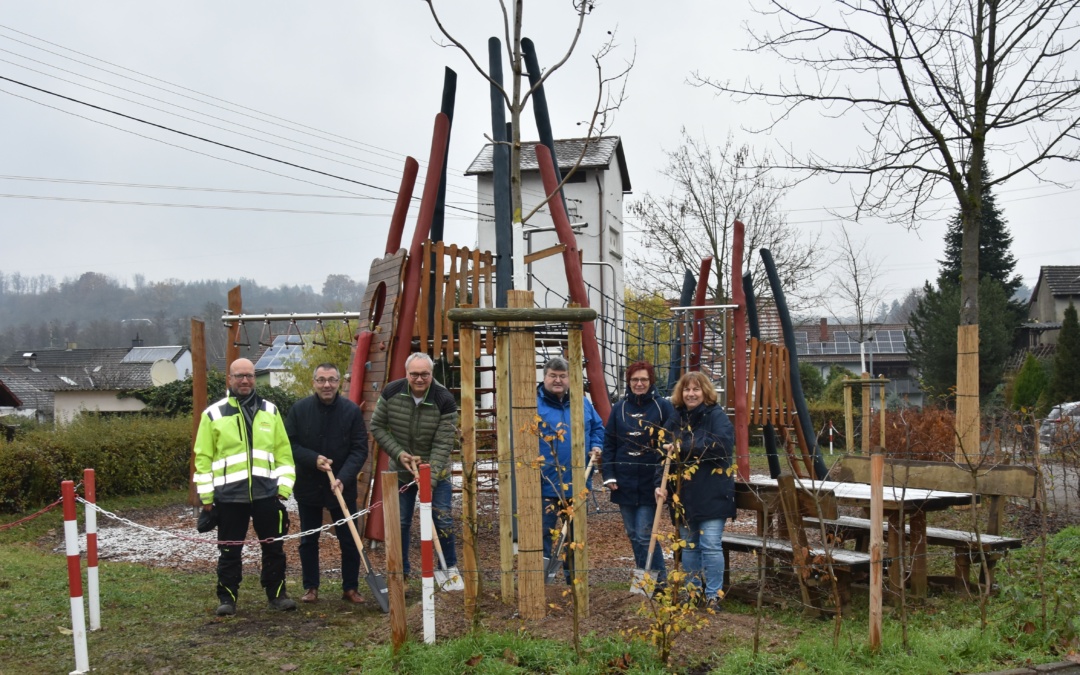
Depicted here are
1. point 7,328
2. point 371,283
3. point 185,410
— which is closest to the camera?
→ point 371,283

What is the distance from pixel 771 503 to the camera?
270 inches

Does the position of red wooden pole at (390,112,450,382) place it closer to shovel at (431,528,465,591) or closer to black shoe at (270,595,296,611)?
shovel at (431,528,465,591)

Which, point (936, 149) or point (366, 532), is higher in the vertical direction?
point (936, 149)

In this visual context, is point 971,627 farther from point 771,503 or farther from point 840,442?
point 840,442

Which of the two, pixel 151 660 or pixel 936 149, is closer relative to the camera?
pixel 151 660

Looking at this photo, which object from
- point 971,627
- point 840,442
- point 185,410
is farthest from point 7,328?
point 971,627

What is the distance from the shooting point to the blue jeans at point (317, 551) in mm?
6789

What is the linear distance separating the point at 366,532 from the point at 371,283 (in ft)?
8.27

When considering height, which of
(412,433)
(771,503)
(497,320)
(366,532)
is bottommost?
Answer: (366,532)

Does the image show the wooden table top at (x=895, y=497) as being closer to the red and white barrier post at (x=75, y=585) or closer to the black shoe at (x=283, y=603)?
the black shoe at (x=283, y=603)

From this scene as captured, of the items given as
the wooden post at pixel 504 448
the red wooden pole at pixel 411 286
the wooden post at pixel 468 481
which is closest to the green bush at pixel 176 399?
the red wooden pole at pixel 411 286

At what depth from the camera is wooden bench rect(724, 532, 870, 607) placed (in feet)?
20.2

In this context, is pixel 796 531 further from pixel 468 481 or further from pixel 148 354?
pixel 148 354

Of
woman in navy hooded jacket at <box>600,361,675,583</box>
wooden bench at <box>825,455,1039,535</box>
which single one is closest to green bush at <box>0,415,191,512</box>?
woman in navy hooded jacket at <box>600,361,675,583</box>
